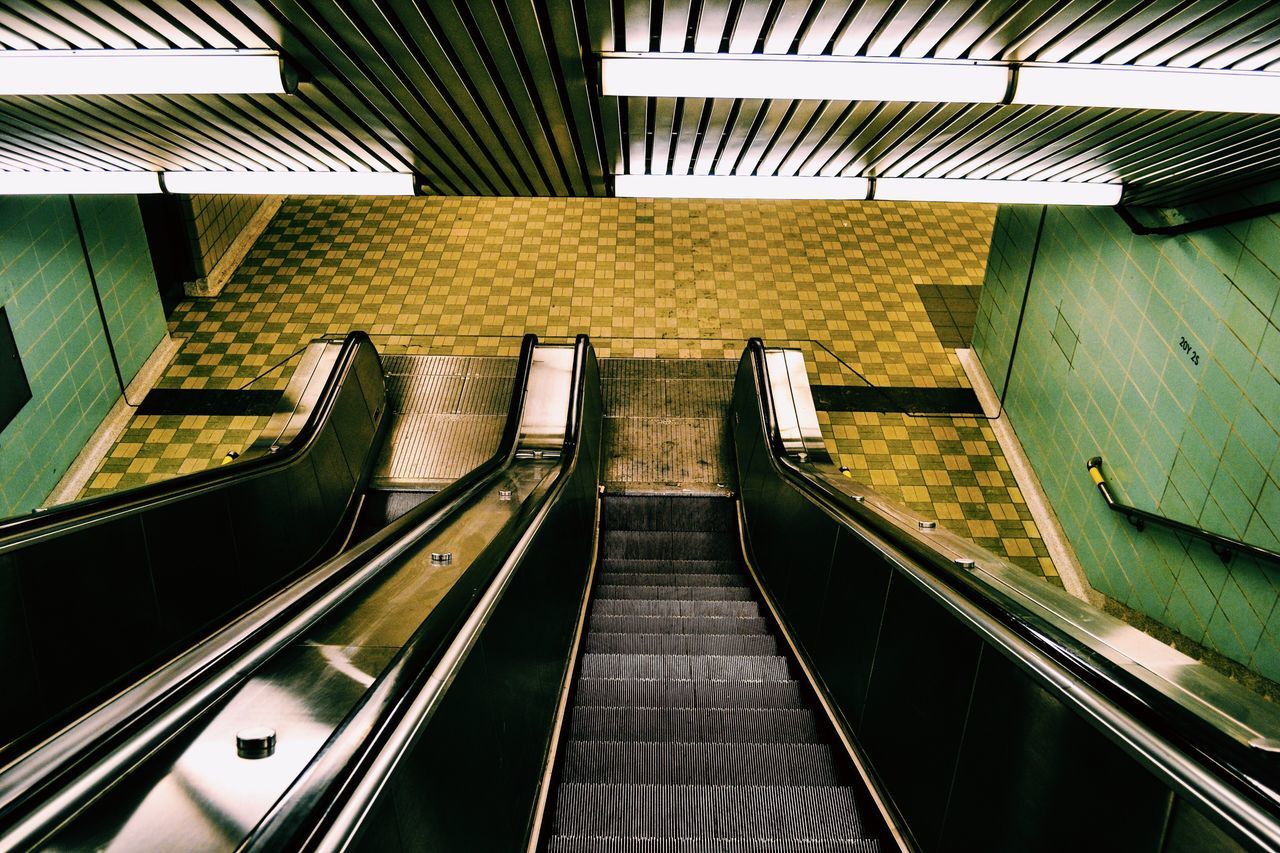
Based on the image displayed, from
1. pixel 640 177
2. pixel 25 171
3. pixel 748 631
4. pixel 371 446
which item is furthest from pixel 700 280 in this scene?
pixel 25 171

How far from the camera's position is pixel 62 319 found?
19.0 ft

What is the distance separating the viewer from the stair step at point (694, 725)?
9.07 ft

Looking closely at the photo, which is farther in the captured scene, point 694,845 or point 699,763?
point 699,763

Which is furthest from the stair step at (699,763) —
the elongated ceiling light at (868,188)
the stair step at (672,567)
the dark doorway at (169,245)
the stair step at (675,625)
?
the dark doorway at (169,245)

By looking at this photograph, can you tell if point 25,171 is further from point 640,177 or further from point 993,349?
point 993,349

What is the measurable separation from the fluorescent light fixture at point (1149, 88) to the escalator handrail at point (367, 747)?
9.12 ft

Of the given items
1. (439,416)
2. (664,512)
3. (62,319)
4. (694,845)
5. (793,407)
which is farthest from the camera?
(439,416)

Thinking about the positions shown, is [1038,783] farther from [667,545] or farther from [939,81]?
[667,545]

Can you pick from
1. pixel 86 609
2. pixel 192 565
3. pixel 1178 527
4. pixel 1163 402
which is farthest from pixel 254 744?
pixel 1163 402

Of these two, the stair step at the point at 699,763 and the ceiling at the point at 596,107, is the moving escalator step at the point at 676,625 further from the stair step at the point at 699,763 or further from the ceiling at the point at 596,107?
the ceiling at the point at 596,107

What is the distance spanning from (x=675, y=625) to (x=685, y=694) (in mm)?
727

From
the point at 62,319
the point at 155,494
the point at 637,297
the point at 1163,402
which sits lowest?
the point at 155,494

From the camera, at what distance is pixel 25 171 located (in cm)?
481

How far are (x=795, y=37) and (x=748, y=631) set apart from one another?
2708 millimetres
